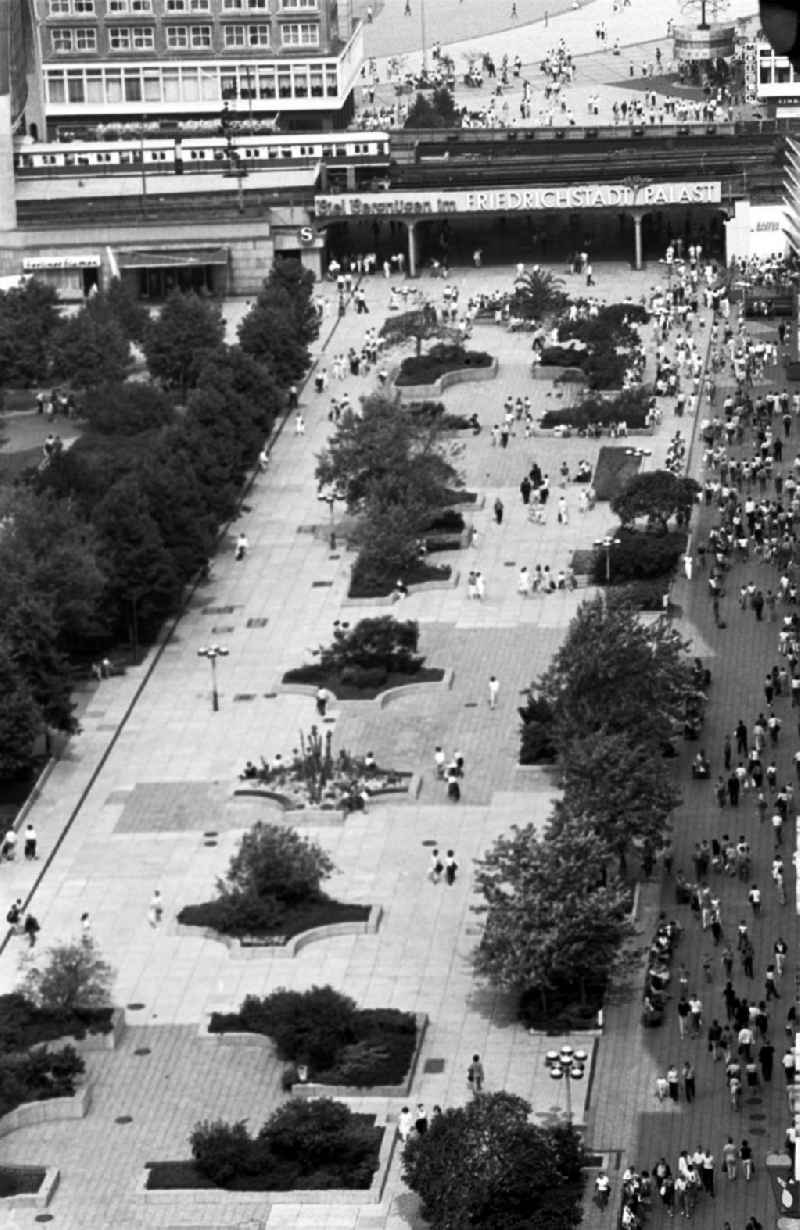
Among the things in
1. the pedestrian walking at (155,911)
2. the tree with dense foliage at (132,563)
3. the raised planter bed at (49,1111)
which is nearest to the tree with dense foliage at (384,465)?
the tree with dense foliage at (132,563)

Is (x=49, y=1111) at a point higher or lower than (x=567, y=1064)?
lower

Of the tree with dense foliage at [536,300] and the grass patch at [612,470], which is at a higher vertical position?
the tree with dense foliage at [536,300]

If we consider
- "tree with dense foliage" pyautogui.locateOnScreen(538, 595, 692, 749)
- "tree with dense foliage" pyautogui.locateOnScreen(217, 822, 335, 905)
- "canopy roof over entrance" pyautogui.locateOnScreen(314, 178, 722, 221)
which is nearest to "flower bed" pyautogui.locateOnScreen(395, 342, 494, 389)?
"canopy roof over entrance" pyautogui.locateOnScreen(314, 178, 722, 221)

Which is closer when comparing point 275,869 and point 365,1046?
point 365,1046

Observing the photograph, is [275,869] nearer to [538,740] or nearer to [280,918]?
[280,918]

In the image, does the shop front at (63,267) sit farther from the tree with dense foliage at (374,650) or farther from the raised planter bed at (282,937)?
the raised planter bed at (282,937)

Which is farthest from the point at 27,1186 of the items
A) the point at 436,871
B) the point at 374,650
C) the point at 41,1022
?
the point at 374,650

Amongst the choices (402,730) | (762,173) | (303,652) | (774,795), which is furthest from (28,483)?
(762,173)
